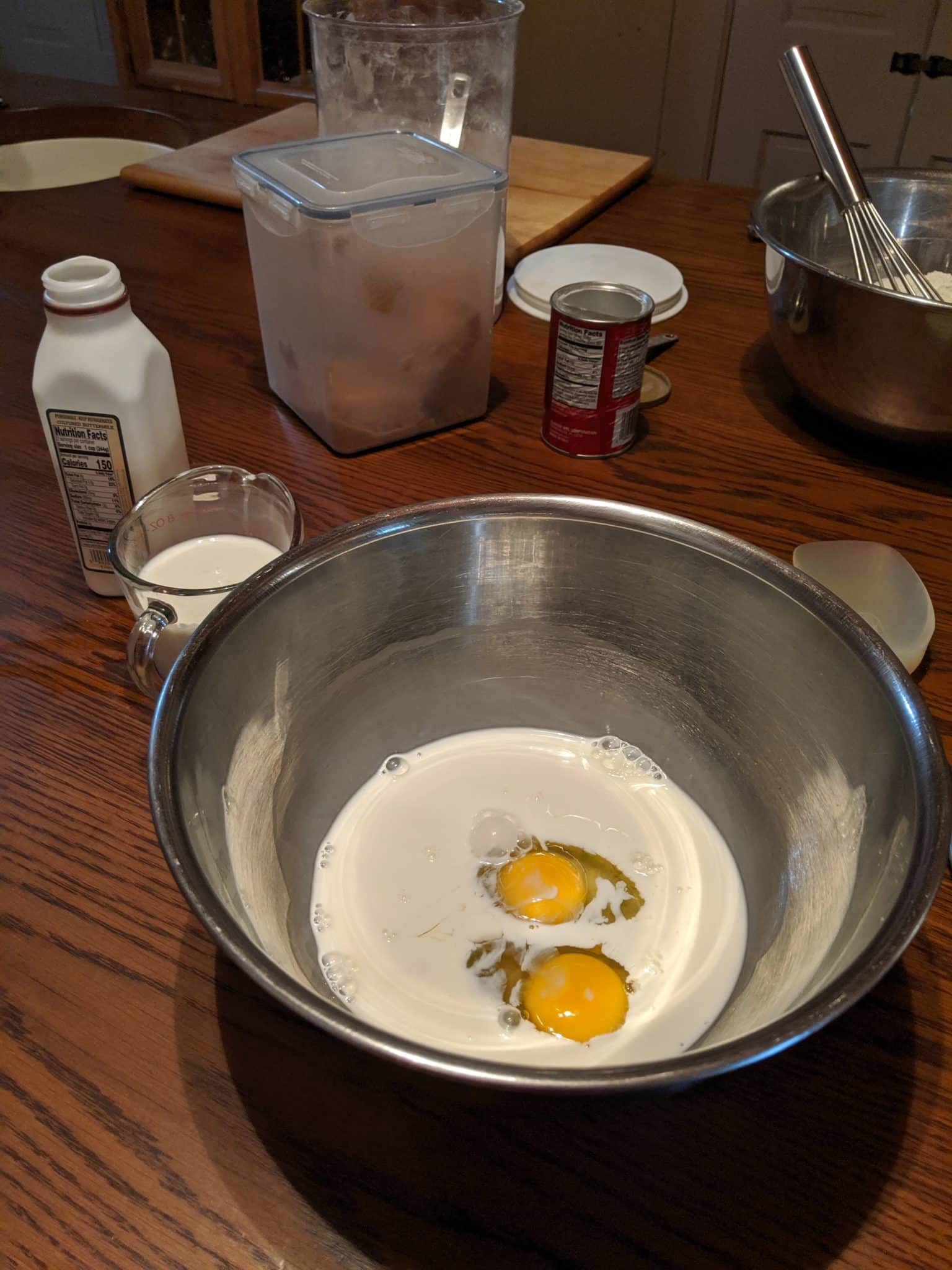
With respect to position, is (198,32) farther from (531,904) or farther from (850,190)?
(531,904)

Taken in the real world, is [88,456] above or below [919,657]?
above

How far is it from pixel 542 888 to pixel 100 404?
1.60 feet

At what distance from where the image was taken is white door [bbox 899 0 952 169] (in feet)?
8.00

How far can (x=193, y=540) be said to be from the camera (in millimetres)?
772

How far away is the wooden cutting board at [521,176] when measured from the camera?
4.62ft

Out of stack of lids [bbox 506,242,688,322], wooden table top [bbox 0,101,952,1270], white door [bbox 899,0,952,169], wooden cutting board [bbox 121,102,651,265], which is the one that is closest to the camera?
wooden table top [bbox 0,101,952,1270]

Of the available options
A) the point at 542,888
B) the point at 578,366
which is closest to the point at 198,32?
the point at 578,366

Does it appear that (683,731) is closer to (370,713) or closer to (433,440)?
(370,713)

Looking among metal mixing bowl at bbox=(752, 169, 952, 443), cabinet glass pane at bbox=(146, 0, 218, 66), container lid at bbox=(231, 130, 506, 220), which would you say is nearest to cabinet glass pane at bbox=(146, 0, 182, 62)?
cabinet glass pane at bbox=(146, 0, 218, 66)

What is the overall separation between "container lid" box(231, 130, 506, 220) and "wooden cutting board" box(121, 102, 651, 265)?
414 mm

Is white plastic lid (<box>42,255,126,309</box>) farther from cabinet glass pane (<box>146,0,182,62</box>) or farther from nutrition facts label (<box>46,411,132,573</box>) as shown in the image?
cabinet glass pane (<box>146,0,182,62</box>)

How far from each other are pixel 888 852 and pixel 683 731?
0.72 feet

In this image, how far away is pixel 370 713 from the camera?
2.23ft

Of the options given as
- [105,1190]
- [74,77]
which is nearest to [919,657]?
[105,1190]
